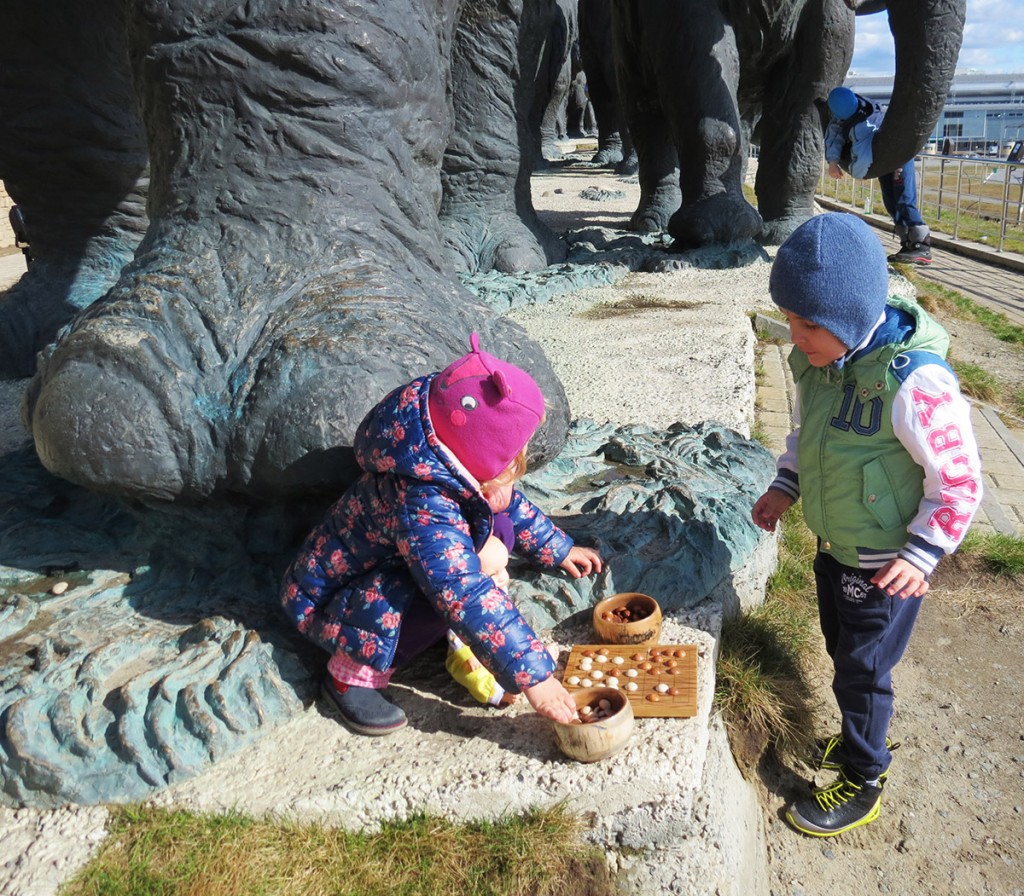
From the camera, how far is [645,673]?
1698 mm

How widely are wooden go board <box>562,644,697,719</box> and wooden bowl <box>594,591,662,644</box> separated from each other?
2 centimetres

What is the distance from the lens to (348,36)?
2.05m

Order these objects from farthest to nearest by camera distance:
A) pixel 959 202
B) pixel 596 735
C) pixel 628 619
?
pixel 959 202, pixel 628 619, pixel 596 735

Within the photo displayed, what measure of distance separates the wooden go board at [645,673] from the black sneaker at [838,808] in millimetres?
402

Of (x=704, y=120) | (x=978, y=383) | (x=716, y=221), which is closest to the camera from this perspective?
(x=978, y=383)

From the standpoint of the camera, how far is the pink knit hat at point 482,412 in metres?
1.51

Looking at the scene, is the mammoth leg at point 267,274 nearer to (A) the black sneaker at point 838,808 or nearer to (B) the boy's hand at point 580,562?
(B) the boy's hand at point 580,562

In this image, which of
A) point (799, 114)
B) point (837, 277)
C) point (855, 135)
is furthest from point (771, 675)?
point (799, 114)

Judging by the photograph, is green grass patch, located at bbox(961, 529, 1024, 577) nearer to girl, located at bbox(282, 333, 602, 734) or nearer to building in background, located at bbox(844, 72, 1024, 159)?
girl, located at bbox(282, 333, 602, 734)

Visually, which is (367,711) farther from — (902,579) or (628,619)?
(902,579)

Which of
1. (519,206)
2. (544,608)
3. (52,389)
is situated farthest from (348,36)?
(519,206)

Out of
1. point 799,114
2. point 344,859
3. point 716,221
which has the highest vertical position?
point 799,114

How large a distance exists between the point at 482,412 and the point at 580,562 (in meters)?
0.58

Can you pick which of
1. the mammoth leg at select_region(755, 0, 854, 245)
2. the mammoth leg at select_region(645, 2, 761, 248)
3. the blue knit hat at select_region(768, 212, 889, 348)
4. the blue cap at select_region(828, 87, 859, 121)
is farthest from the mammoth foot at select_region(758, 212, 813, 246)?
the blue knit hat at select_region(768, 212, 889, 348)
